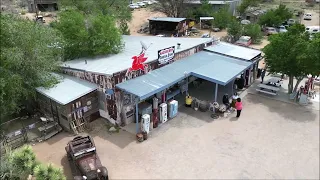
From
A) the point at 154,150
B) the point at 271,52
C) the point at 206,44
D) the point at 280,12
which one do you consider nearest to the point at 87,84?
the point at 154,150

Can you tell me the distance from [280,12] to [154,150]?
39256 mm

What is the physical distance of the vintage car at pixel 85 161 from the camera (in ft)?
38.9

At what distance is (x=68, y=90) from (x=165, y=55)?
6.39 meters

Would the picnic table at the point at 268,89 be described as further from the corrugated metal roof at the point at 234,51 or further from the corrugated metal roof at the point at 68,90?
the corrugated metal roof at the point at 68,90

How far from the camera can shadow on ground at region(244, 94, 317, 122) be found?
17562 millimetres

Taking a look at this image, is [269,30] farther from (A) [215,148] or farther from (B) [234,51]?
(A) [215,148]

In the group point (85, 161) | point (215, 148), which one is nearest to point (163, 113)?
point (215, 148)

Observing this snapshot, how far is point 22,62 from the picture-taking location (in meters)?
15.4

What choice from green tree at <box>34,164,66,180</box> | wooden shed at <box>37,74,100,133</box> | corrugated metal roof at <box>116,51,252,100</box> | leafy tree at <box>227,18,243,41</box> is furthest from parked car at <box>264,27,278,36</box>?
green tree at <box>34,164,66,180</box>

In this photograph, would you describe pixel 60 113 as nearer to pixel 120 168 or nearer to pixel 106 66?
pixel 106 66

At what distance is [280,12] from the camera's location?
148 ft

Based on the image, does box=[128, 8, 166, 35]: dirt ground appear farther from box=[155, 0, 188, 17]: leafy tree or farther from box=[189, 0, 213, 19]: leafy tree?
box=[189, 0, 213, 19]: leafy tree

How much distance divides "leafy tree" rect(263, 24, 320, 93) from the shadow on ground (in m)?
2.05

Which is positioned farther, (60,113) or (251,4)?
(251,4)
